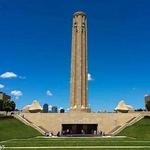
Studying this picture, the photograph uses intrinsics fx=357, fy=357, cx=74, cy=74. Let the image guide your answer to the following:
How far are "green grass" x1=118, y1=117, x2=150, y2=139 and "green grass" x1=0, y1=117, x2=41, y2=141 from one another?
15.5 m

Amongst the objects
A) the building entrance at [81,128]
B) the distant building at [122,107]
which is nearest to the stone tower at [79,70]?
the building entrance at [81,128]

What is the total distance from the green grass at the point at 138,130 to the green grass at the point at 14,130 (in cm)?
1551

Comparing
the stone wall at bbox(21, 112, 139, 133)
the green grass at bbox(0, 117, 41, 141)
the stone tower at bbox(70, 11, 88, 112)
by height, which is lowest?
the green grass at bbox(0, 117, 41, 141)

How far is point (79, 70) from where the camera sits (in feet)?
271

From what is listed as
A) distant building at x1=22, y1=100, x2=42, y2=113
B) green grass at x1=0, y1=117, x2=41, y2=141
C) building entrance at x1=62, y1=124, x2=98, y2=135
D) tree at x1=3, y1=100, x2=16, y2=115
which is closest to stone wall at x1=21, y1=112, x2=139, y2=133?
building entrance at x1=62, y1=124, x2=98, y2=135

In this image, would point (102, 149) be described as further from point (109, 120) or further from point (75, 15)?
point (75, 15)

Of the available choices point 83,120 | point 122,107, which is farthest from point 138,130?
point 122,107

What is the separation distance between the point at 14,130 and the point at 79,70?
90.5 ft

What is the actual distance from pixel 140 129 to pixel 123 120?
14377 mm

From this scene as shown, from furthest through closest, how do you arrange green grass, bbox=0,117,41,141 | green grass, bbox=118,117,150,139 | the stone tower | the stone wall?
the stone tower → the stone wall → green grass, bbox=118,117,150,139 → green grass, bbox=0,117,41,141

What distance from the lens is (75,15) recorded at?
284 ft

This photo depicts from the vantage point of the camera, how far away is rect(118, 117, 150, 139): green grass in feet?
183

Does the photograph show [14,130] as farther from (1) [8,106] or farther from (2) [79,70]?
(1) [8,106]

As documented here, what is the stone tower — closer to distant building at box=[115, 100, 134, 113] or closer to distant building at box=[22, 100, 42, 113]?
distant building at box=[115, 100, 134, 113]
